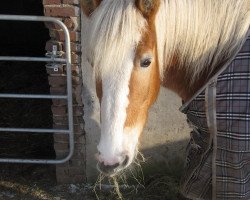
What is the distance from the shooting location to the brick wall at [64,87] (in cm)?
253

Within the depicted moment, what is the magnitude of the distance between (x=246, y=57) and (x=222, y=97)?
20 cm

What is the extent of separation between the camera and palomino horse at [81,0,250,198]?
1595mm

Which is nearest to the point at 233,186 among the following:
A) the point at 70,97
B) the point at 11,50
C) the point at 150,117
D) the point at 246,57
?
the point at 246,57

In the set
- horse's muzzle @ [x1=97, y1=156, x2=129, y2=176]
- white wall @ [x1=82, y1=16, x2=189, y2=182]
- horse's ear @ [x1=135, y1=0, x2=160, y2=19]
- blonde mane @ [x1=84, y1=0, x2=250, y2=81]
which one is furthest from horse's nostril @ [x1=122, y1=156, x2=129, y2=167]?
white wall @ [x1=82, y1=16, x2=189, y2=182]

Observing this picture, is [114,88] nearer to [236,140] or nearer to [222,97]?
[222,97]

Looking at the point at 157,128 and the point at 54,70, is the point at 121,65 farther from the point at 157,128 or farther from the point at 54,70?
the point at 157,128

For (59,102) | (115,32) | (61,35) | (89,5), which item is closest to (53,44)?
(61,35)

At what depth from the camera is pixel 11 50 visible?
18.9 feet

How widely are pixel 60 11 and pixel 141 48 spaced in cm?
110

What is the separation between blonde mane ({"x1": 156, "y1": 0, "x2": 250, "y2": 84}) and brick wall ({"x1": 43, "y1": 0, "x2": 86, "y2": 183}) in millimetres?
1017

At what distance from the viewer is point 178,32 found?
5.57ft

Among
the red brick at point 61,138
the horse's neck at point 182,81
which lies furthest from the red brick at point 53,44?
the horse's neck at point 182,81

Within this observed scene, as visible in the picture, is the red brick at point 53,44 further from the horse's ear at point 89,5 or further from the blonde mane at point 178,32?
the blonde mane at point 178,32

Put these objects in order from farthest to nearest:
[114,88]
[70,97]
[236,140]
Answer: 1. [70,97]
2. [236,140]
3. [114,88]
